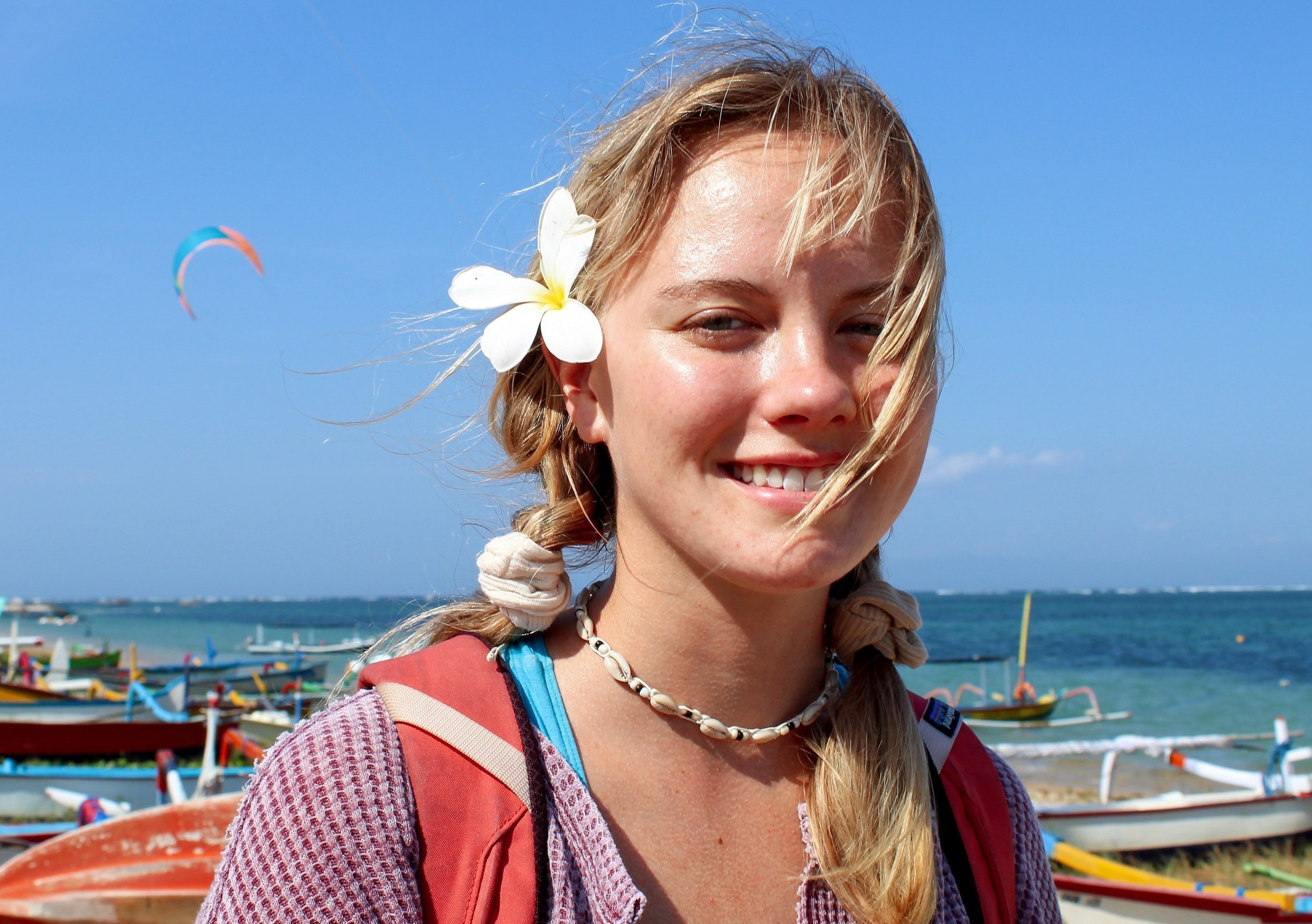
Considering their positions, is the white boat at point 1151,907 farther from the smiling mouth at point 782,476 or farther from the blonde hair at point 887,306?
the smiling mouth at point 782,476

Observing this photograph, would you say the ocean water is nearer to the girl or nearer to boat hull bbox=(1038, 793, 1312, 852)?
the girl

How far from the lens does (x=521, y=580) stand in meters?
1.60

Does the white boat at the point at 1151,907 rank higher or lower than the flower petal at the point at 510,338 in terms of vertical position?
lower

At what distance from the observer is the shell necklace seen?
1533mm

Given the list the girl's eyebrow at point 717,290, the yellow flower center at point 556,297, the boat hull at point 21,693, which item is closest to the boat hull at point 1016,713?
the boat hull at point 21,693

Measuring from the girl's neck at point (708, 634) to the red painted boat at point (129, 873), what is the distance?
2743mm

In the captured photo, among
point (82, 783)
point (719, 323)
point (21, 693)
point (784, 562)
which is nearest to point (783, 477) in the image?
point (784, 562)

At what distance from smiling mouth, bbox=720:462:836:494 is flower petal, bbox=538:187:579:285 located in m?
0.47

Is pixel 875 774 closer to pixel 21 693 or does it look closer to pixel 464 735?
pixel 464 735

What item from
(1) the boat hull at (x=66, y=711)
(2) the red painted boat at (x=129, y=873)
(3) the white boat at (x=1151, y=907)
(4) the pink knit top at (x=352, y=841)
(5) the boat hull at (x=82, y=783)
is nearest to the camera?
(4) the pink knit top at (x=352, y=841)

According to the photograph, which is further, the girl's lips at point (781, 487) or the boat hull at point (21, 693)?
the boat hull at point (21, 693)

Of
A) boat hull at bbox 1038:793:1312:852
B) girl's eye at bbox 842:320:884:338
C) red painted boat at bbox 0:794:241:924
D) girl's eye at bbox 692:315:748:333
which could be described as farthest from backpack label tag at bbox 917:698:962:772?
boat hull at bbox 1038:793:1312:852

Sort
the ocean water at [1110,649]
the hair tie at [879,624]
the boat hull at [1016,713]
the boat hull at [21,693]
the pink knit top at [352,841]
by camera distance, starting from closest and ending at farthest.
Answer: the pink knit top at [352,841] → the hair tie at [879,624] → the boat hull at [21,693] → the boat hull at [1016,713] → the ocean water at [1110,649]

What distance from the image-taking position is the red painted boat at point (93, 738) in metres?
12.3
